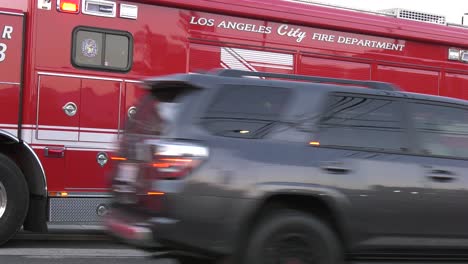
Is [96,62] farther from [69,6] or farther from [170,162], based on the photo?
[170,162]

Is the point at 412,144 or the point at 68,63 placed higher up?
the point at 68,63

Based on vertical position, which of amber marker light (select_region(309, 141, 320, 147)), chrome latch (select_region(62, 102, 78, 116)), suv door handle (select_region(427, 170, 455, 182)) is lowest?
suv door handle (select_region(427, 170, 455, 182))

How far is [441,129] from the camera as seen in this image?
6.29 metres

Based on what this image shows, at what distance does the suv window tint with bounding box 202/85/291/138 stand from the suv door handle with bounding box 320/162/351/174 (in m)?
0.55

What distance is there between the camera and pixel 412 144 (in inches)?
240

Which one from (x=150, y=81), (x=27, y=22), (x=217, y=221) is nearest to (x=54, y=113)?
(x=27, y=22)

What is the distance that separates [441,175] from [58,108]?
189 inches

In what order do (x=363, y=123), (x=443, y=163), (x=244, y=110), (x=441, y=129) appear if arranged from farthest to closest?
(x=441, y=129) < (x=443, y=163) < (x=363, y=123) < (x=244, y=110)

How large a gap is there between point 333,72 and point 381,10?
1582 millimetres

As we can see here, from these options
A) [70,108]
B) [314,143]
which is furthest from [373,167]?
[70,108]

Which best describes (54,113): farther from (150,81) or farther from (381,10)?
(381,10)

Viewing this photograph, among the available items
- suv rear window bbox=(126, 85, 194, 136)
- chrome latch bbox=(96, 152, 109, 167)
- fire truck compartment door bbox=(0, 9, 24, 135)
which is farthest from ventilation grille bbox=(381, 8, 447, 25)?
suv rear window bbox=(126, 85, 194, 136)

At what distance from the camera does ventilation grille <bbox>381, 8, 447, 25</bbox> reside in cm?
1091

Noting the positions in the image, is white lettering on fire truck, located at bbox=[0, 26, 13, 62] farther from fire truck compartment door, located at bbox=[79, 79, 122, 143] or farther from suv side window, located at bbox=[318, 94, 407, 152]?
suv side window, located at bbox=[318, 94, 407, 152]
